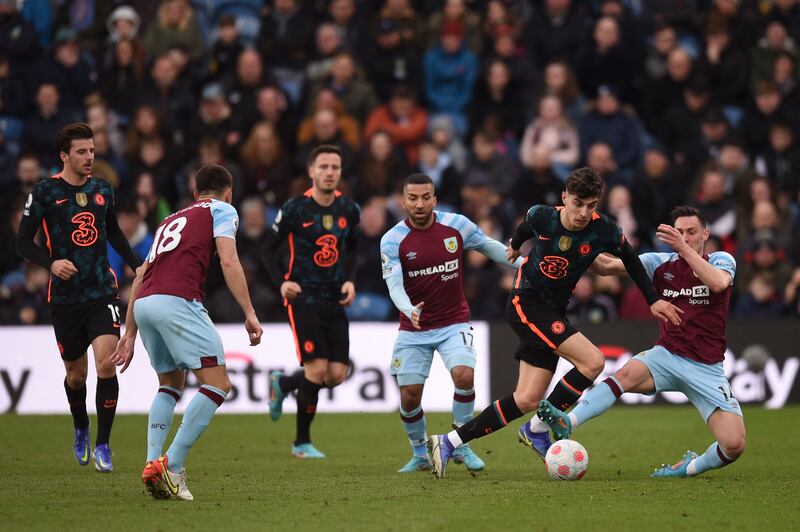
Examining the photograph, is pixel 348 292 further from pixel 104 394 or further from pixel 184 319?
pixel 184 319

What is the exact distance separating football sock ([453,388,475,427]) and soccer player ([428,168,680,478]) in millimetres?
704

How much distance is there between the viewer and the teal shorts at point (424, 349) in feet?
33.0

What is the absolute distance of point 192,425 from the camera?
26.6 feet

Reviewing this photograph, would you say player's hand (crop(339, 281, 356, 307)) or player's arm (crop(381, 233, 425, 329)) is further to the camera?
player's hand (crop(339, 281, 356, 307))

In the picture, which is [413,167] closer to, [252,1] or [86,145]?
[252,1]

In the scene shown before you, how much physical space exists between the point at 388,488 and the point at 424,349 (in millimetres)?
1630

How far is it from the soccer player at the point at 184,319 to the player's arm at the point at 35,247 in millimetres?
1339

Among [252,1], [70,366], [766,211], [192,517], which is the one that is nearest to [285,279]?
[70,366]

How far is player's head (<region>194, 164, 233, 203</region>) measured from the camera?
8484 mm

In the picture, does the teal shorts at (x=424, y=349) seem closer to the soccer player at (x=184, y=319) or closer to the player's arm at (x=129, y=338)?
the soccer player at (x=184, y=319)

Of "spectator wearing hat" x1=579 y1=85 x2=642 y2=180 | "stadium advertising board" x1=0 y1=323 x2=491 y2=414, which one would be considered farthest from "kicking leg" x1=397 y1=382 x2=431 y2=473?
"spectator wearing hat" x1=579 y1=85 x2=642 y2=180

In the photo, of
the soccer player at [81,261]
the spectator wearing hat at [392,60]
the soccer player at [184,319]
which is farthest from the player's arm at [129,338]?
the spectator wearing hat at [392,60]

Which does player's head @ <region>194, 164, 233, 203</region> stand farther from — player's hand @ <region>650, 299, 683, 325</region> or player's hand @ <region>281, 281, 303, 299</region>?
player's hand @ <region>650, 299, 683, 325</region>

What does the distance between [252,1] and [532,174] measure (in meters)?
5.75
